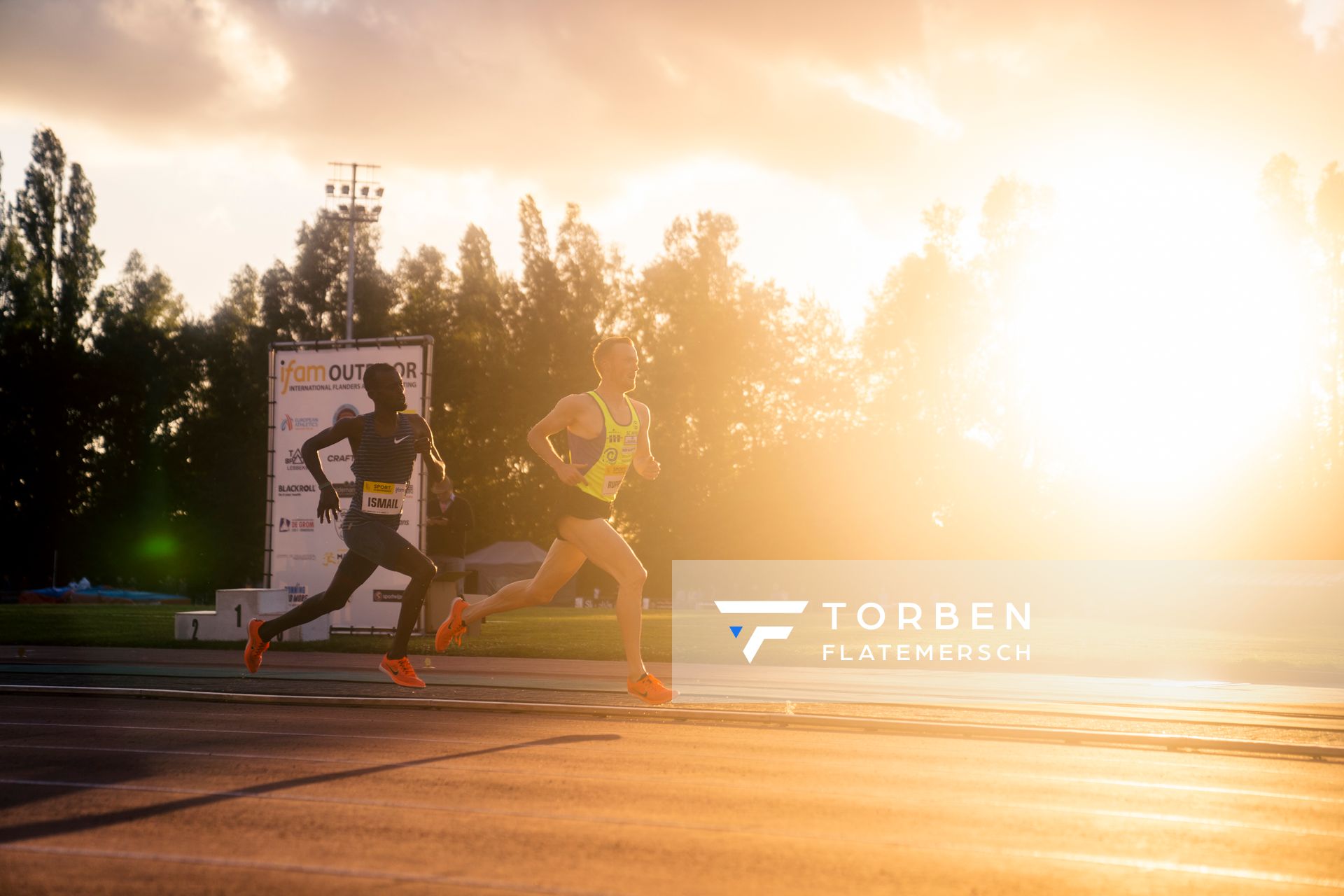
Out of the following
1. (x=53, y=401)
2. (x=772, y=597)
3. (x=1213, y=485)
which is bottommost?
(x=772, y=597)

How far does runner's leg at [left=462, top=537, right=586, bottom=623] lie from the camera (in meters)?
9.39

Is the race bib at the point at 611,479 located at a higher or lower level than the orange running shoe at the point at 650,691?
higher

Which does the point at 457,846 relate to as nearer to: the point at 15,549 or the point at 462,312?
the point at 462,312

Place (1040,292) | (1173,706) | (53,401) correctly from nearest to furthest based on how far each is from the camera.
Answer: (1173,706) → (1040,292) → (53,401)

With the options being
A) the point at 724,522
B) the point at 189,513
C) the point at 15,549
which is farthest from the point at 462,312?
the point at 15,549

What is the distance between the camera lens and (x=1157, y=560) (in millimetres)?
49250

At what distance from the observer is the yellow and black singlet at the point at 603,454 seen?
920cm

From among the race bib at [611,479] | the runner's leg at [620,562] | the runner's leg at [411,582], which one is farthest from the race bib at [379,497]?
the race bib at [611,479]

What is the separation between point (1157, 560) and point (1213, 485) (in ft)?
12.2

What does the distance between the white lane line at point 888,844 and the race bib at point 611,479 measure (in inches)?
149

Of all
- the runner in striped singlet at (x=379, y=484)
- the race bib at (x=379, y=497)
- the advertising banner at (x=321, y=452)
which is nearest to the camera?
the runner in striped singlet at (x=379, y=484)

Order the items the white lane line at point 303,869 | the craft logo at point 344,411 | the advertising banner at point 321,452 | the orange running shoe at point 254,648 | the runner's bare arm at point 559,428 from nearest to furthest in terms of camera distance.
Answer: the white lane line at point 303,869 < the runner's bare arm at point 559,428 < the orange running shoe at point 254,648 < the craft logo at point 344,411 < the advertising banner at point 321,452

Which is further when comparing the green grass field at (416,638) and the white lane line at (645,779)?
the green grass field at (416,638)

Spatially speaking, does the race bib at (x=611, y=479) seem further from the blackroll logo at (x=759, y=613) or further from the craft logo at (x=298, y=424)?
the craft logo at (x=298, y=424)
